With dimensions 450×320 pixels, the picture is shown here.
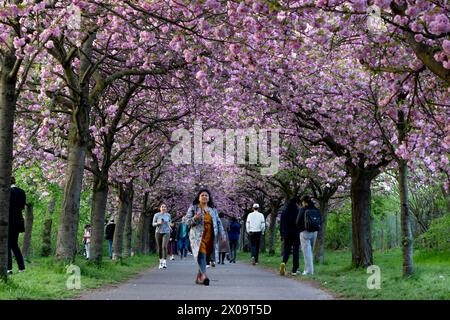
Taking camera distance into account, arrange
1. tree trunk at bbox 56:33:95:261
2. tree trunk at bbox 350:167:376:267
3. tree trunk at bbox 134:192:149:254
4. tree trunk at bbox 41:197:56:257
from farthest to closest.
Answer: tree trunk at bbox 134:192:149:254 < tree trunk at bbox 41:197:56:257 < tree trunk at bbox 350:167:376:267 < tree trunk at bbox 56:33:95:261

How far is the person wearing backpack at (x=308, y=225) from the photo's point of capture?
54.3ft

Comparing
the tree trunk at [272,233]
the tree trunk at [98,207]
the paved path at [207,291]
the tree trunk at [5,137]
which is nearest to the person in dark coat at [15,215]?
the paved path at [207,291]

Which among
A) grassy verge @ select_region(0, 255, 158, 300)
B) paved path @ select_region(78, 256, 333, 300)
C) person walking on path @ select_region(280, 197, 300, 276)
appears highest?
person walking on path @ select_region(280, 197, 300, 276)

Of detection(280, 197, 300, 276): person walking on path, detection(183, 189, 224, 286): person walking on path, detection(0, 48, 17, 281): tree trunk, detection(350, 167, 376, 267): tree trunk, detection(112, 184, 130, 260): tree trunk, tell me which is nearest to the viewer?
detection(0, 48, 17, 281): tree trunk

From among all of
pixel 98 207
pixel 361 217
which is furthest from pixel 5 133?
pixel 361 217

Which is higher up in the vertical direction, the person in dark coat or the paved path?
the person in dark coat

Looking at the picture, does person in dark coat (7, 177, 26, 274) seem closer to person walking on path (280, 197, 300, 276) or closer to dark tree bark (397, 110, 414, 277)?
person walking on path (280, 197, 300, 276)

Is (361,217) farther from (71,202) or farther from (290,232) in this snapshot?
(71,202)

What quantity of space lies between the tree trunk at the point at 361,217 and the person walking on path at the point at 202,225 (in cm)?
669

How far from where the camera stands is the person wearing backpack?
16.5 m

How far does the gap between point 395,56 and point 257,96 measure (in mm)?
5637

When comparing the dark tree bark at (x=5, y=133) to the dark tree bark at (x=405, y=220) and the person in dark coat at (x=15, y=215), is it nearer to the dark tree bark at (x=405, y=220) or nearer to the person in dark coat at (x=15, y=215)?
the person in dark coat at (x=15, y=215)

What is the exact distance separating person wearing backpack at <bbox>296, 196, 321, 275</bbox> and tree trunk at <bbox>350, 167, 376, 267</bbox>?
203cm

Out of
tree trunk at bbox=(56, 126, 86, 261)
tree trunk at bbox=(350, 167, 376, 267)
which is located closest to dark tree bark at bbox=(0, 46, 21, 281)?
tree trunk at bbox=(56, 126, 86, 261)
